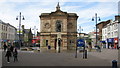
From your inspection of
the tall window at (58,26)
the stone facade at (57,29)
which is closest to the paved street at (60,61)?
the stone facade at (57,29)

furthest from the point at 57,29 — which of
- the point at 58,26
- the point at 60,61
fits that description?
the point at 60,61

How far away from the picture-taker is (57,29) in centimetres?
4612

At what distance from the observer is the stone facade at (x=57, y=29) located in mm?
45531

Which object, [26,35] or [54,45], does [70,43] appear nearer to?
[54,45]

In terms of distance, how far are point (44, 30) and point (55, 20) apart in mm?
3585

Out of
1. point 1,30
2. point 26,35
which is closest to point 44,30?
point 1,30

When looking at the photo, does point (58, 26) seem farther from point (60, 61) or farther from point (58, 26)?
point (60, 61)

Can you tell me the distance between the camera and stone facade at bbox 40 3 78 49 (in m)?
45.5

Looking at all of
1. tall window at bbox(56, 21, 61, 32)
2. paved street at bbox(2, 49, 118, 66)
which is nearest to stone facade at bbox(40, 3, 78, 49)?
tall window at bbox(56, 21, 61, 32)

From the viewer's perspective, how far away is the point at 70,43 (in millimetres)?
46312

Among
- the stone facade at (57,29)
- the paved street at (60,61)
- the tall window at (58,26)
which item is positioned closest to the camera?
the paved street at (60,61)

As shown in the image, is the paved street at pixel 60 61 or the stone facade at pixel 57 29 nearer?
the paved street at pixel 60 61

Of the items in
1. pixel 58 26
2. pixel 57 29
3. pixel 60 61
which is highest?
pixel 58 26

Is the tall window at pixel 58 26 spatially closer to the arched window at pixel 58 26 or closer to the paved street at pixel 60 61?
the arched window at pixel 58 26
